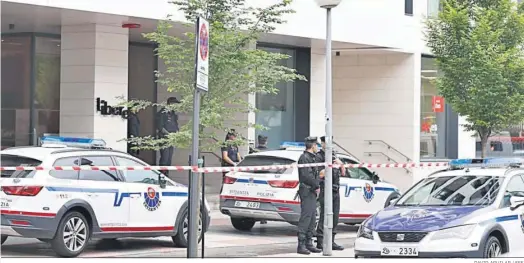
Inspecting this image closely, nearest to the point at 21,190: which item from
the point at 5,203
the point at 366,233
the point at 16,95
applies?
the point at 5,203

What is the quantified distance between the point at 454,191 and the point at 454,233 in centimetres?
157

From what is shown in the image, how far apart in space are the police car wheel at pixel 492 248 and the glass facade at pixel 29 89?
13.7 m

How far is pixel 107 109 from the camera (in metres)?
20.6

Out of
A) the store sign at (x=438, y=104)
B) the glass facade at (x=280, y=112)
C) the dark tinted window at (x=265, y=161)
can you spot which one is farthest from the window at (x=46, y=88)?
the store sign at (x=438, y=104)

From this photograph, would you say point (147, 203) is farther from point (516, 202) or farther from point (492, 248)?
point (516, 202)

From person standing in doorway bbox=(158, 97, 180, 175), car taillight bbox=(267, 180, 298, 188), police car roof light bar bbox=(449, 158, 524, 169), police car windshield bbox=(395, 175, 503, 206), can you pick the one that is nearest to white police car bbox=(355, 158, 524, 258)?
police car windshield bbox=(395, 175, 503, 206)

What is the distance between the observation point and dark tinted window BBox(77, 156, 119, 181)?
1305 cm

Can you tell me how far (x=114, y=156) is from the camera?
1370 cm

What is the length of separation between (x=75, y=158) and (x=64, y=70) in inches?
330

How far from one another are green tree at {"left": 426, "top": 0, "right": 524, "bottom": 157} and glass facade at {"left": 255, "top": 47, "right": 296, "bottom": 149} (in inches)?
215

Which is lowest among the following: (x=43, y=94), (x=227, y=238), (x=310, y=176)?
(x=227, y=238)

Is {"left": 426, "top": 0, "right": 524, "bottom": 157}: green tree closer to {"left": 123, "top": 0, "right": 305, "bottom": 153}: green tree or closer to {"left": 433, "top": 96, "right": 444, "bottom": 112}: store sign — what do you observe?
{"left": 433, "top": 96, "right": 444, "bottom": 112}: store sign
